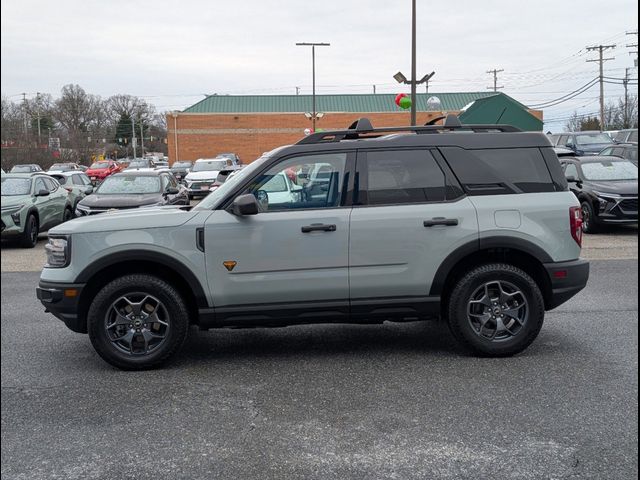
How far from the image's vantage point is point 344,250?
539cm

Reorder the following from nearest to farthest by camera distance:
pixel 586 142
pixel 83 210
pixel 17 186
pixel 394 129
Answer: pixel 394 129, pixel 17 186, pixel 83 210, pixel 586 142

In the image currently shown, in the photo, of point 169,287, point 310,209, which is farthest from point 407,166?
point 169,287

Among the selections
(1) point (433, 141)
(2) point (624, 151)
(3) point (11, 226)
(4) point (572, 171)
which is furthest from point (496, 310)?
(2) point (624, 151)

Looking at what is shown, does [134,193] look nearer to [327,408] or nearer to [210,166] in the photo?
[327,408]

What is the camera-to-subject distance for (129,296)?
17.5 ft

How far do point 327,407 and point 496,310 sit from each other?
187 cm

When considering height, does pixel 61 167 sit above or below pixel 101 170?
above

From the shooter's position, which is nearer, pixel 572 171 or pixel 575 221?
pixel 575 221

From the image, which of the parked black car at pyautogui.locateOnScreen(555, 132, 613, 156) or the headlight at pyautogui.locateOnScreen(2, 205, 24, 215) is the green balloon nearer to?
the parked black car at pyautogui.locateOnScreen(555, 132, 613, 156)

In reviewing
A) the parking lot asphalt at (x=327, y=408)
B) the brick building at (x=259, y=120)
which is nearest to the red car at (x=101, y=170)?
the brick building at (x=259, y=120)

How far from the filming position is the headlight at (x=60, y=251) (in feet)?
17.5

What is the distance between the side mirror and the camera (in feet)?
17.2

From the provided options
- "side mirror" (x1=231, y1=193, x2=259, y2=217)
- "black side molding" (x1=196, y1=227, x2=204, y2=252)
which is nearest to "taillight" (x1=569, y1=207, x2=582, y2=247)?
"side mirror" (x1=231, y1=193, x2=259, y2=217)

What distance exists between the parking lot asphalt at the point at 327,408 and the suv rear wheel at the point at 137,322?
0.16 metres
